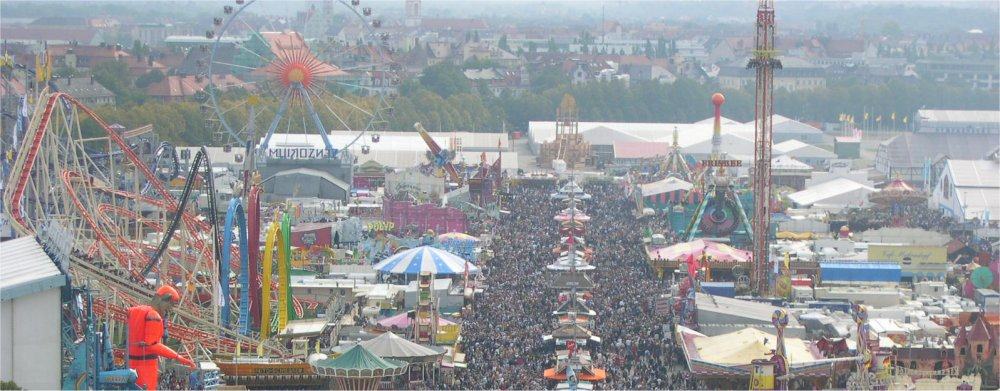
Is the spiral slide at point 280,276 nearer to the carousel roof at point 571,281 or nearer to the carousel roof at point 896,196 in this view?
the carousel roof at point 571,281

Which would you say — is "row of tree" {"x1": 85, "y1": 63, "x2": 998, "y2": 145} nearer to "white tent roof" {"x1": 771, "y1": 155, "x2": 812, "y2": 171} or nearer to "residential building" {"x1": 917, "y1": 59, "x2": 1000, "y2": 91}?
"residential building" {"x1": 917, "y1": 59, "x2": 1000, "y2": 91}

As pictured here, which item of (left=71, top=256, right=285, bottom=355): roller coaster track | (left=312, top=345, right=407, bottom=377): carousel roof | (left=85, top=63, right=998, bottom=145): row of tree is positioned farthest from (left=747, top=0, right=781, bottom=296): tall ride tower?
(left=85, top=63, right=998, bottom=145): row of tree

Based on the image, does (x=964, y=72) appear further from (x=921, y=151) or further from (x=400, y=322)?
(x=400, y=322)

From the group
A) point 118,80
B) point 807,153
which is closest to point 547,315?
point 807,153

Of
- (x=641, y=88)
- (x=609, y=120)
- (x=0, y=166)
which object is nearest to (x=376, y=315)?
(x=0, y=166)

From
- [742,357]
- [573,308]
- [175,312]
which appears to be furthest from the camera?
[573,308]

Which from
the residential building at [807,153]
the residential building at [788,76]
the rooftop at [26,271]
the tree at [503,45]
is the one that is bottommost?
the rooftop at [26,271]

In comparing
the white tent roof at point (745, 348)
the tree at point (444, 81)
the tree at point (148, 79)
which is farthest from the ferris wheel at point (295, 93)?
the white tent roof at point (745, 348)
